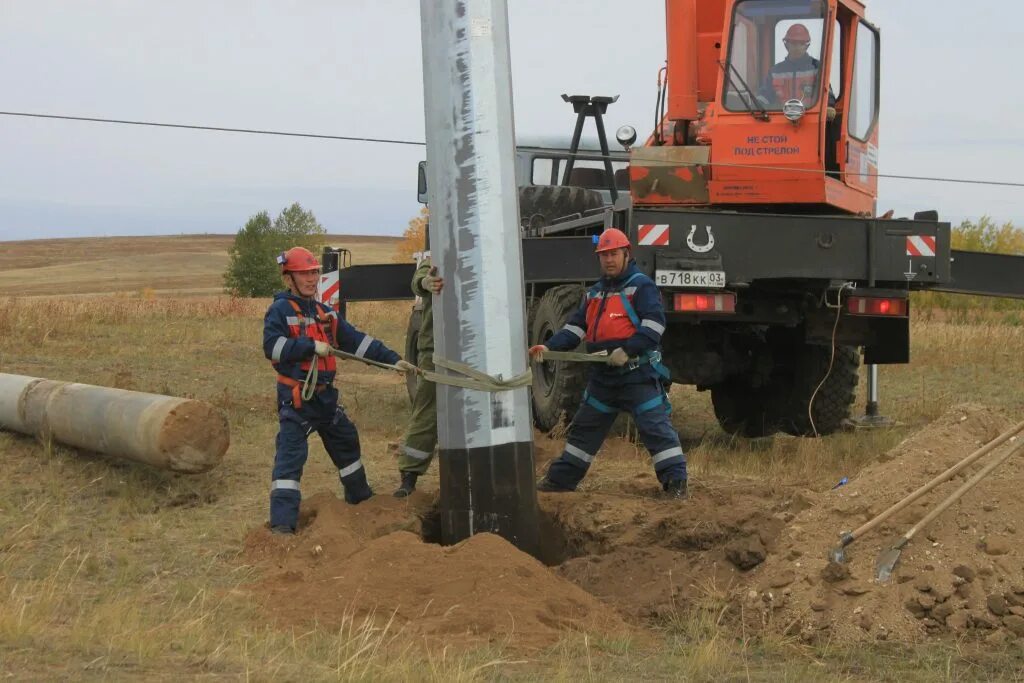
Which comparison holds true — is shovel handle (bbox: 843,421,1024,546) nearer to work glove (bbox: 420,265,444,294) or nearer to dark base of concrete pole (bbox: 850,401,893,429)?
work glove (bbox: 420,265,444,294)

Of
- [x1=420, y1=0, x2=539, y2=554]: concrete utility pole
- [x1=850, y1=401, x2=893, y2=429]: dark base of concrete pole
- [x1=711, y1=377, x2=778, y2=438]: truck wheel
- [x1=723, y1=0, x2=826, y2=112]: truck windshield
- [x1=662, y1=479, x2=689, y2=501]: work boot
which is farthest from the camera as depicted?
[x1=850, y1=401, x2=893, y2=429]: dark base of concrete pole

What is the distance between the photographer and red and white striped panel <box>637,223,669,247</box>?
379 inches

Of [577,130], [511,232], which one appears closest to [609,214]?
[511,232]

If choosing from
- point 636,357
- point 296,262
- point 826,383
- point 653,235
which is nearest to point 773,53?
point 653,235

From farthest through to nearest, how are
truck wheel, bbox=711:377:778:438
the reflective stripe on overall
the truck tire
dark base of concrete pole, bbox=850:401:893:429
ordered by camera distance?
the truck tire → dark base of concrete pole, bbox=850:401:893:429 → truck wheel, bbox=711:377:778:438 → the reflective stripe on overall

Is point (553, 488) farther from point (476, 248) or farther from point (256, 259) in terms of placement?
point (256, 259)

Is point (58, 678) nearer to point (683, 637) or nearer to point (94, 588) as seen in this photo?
point (94, 588)

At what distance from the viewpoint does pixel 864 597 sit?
5953 millimetres

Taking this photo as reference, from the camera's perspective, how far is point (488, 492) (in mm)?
7148

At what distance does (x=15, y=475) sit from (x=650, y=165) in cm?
544

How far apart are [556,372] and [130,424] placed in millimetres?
3740

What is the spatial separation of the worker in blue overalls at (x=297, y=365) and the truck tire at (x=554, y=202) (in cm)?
548

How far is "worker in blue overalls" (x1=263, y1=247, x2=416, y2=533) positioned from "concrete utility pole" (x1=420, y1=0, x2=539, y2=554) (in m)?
0.68

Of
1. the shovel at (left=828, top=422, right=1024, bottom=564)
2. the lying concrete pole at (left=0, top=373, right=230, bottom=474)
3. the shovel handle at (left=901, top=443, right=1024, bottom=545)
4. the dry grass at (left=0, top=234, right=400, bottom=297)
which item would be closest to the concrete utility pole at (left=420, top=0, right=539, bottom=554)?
the shovel at (left=828, top=422, right=1024, bottom=564)
